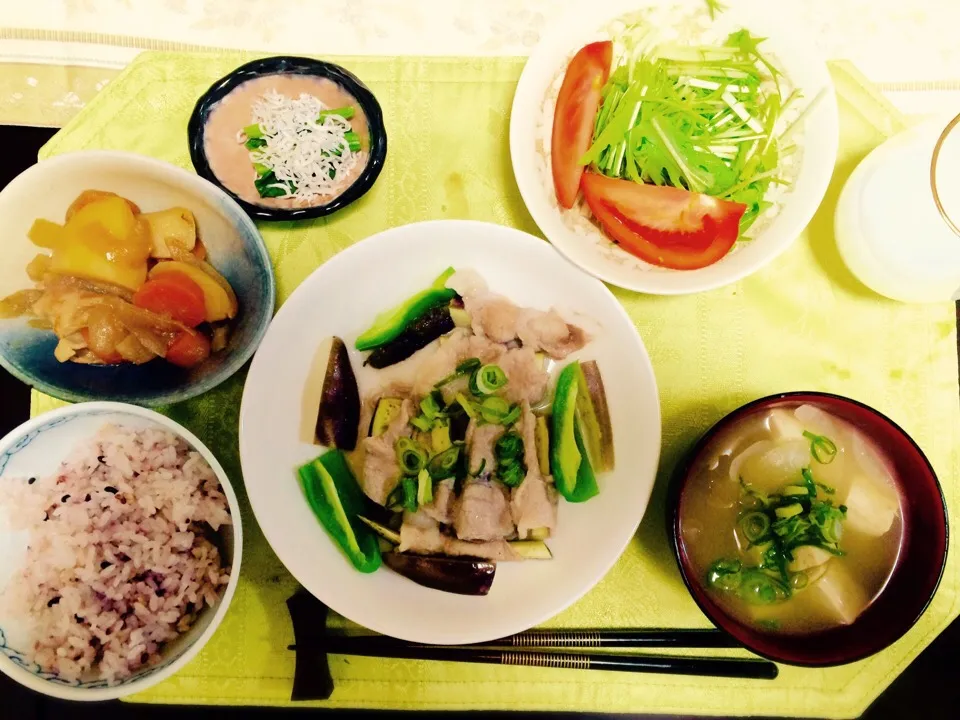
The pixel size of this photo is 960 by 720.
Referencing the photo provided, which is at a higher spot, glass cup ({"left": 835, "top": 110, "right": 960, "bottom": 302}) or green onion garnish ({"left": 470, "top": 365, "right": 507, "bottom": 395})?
glass cup ({"left": 835, "top": 110, "right": 960, "bottom": 302})

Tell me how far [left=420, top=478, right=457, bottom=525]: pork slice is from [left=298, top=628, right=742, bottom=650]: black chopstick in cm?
31

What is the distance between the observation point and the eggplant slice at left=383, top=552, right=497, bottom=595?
141 cm

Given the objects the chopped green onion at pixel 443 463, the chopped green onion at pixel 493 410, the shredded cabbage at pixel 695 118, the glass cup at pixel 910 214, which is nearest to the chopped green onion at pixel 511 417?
the chopped green onion at pixel 493 410

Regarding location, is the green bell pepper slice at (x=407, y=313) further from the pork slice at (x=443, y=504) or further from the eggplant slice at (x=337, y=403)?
the pork slice at (x=443, y=504)

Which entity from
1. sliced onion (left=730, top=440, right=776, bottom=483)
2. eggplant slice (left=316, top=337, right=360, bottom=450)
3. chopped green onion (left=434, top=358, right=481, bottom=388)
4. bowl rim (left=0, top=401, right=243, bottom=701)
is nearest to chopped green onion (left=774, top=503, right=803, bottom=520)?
sliced onion (left=730, top=440, right=776, bottom=483)

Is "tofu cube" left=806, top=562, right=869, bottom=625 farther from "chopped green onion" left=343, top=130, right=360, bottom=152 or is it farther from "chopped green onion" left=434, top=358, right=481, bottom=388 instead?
"chopped green onion" left=343, top=130, right=360, bottom=152

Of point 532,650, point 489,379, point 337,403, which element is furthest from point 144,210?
point 532,650

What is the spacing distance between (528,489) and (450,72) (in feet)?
3.36

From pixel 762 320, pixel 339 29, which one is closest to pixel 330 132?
pixel 339 29

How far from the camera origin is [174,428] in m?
1.34

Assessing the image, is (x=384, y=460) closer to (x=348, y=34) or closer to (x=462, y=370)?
(x=462, y=370)

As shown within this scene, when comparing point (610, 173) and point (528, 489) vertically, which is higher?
point (610, 173)

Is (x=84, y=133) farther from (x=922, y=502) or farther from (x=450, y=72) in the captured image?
(x=922, y=502)

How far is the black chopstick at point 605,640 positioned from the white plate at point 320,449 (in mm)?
152
